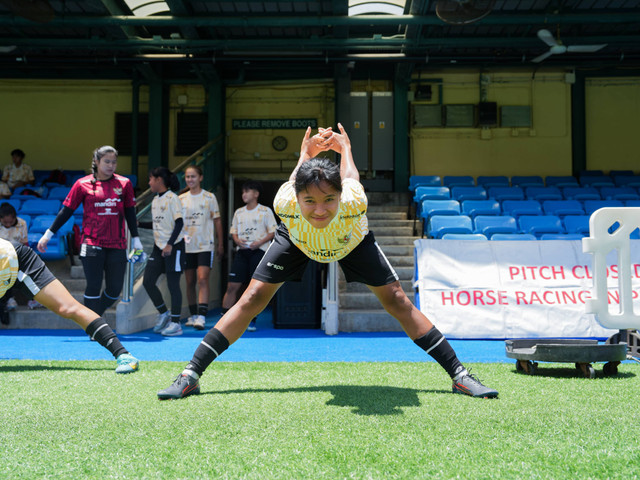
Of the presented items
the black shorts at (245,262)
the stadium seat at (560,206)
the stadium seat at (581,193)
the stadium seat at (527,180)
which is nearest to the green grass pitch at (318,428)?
the black shorts at (245,262)

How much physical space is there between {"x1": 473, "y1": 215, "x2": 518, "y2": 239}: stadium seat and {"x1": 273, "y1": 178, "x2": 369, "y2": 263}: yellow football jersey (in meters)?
5.75

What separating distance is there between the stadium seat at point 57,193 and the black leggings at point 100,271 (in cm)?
549

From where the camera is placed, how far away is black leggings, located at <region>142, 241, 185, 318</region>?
7102 mm

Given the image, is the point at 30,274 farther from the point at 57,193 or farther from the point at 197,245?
the point at 57,193

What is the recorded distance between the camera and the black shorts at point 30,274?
164 inches

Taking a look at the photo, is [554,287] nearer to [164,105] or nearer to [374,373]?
[374,373]

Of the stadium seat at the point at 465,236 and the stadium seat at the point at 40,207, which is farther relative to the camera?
the stadium seat at the point at 40,207

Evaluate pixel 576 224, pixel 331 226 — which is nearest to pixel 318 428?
pixel 331 226

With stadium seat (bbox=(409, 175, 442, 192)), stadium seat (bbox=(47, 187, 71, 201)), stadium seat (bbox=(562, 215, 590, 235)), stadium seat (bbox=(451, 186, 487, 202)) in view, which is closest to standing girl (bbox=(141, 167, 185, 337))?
stadium seat (bbox=(47, 187, 71, 201))

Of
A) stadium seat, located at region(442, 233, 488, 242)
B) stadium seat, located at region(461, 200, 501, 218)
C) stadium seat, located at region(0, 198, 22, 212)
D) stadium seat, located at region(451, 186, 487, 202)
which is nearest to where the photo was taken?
stadium seat, located at region(442, 233, 488, 242)

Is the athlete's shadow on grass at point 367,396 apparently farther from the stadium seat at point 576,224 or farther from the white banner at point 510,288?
the stadium seat at point 576,224

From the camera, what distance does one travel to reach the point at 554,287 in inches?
268

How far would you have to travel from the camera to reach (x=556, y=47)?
10.2 meters

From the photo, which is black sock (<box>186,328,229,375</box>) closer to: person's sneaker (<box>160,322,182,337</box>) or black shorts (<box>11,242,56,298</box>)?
black shorts (<box>11,242,56,298</box>)
